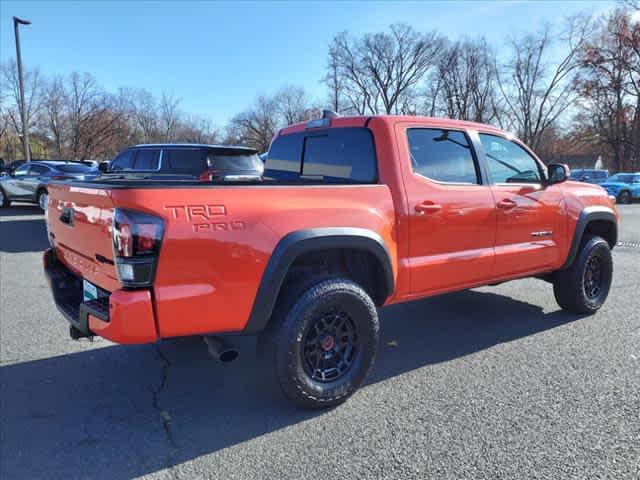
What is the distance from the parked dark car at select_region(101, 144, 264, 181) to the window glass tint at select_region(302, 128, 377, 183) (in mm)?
5326

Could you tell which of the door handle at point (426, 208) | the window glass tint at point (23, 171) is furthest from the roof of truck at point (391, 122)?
the window glass tint at point (23, 171)

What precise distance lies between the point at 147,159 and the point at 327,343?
27.7 ft

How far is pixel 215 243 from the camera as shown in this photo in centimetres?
259

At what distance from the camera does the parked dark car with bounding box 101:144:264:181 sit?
959 centimetres

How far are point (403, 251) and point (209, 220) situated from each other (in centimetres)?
152

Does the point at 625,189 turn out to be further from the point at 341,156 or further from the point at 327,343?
the point at 327,343

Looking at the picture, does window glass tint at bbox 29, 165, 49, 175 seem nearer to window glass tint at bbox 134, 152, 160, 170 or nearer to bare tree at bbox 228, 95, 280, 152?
window glass tint at bbox 134, 152, 160, 170

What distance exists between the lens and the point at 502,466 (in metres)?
2.54

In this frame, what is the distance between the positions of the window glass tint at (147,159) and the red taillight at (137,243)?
813 cm

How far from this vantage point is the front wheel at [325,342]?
9.66ft

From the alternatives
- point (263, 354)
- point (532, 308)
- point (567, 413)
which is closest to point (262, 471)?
point (263, 354)

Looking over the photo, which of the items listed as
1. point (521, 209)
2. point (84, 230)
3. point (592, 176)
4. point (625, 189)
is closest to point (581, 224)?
point (521, 209)

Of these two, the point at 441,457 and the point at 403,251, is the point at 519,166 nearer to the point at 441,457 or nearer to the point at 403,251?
the point at 403,251

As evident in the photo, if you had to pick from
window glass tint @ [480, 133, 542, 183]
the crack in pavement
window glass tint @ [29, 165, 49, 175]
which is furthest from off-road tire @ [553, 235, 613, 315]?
window glass tint @ [29, 165, 49, 175]
